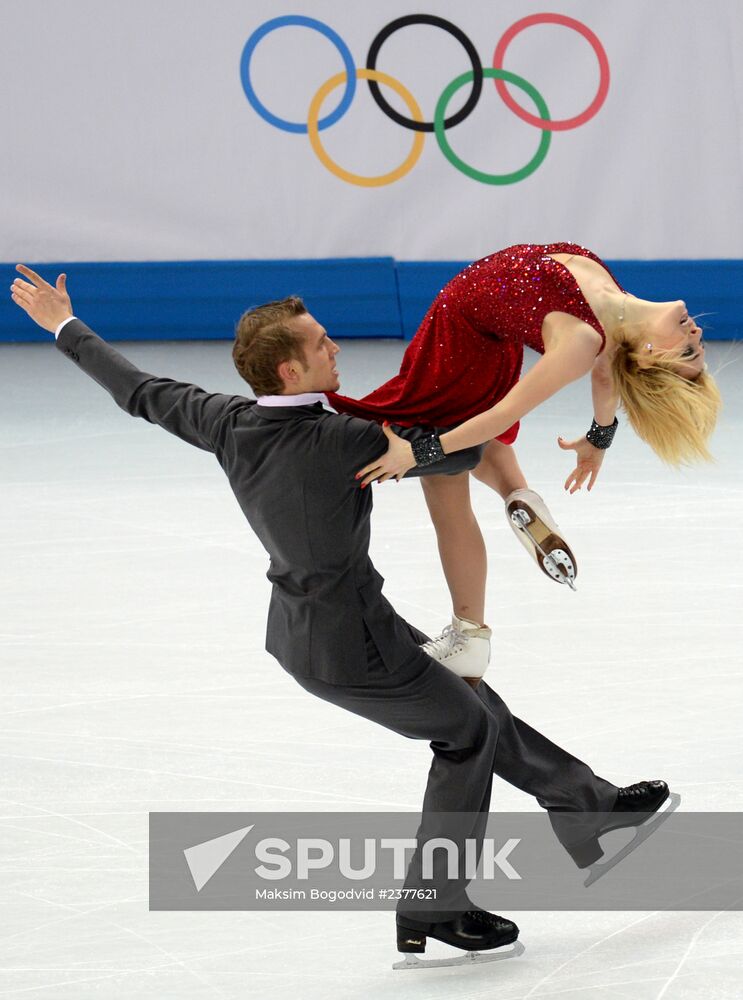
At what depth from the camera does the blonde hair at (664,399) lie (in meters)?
2.76

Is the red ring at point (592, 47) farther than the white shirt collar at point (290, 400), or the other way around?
the red ring at point (592, 47)

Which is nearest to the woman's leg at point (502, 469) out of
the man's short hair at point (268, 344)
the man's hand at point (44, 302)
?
the man's short hair at point (268, 344)

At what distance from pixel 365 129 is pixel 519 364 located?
477 centimetres

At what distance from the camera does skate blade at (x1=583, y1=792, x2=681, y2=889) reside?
2.77 metres

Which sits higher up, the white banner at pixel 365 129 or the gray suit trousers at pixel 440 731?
the white banner at pixel 365 129

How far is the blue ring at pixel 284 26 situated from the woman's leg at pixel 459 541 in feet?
16.0

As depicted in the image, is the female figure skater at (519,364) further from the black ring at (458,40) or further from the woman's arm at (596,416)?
the black ring at (458,40)

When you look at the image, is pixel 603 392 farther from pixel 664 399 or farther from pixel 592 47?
pixel 592 47

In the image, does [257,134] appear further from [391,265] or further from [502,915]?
[502,915]

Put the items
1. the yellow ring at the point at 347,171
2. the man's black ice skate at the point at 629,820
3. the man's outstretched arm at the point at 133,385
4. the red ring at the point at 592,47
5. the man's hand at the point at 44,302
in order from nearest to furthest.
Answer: the man's outstretched arm at the point at 133,385
the man's hand at the point at 44,302
the man's black ice skate at the point at 629,820
the red ring at the point at 592,47
the yellow ring at the point at 347,171

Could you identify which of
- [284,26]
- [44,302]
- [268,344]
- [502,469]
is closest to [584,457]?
[502,469]

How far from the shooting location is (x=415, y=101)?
23.9ft

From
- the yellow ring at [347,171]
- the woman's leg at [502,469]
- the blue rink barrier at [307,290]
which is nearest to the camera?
the woman's leg at [502,469]

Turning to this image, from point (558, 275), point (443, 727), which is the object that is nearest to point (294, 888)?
point (443, 727)
